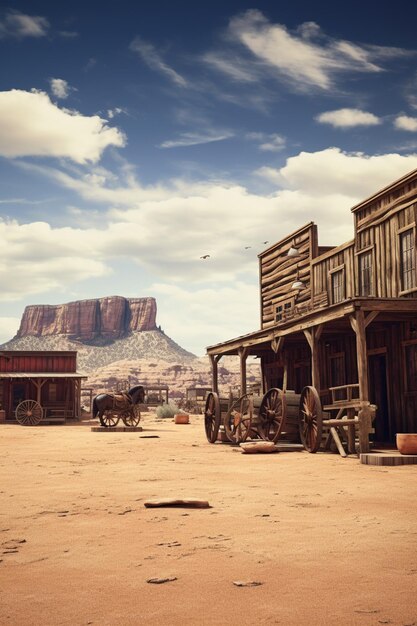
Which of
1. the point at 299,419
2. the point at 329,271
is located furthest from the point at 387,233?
the point at 299,419

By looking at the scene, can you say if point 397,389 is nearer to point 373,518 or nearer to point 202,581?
point 373,518

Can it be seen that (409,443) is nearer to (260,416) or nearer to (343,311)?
(343,311)

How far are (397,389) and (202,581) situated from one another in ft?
40.7

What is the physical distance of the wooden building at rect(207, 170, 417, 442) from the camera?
14633 millimetres

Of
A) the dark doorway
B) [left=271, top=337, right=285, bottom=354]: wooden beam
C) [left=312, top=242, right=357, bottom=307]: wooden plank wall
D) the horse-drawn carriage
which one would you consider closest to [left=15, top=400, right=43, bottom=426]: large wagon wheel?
the horse-drawn carriage

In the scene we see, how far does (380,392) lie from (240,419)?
3.70 meters

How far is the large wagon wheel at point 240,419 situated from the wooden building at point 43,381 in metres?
20.5

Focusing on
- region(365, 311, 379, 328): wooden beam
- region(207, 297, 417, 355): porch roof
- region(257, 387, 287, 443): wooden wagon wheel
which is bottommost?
region(257, 387, 287, 443): wooden wagon wheel

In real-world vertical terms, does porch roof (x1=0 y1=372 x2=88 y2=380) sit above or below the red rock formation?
below

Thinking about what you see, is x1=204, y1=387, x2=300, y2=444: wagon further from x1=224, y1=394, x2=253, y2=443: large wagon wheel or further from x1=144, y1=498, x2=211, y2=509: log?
x1=144, y1=498, x2=211, y2=509: log

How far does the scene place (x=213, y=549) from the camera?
5238 millimetres

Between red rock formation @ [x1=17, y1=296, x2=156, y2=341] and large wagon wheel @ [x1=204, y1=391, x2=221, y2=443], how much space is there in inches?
4915

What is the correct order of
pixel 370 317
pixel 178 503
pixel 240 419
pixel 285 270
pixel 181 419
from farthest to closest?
pixel 181 419 < pixel 285 270 < pixel 240 419 < pixel 370 317 < pixel 178 503

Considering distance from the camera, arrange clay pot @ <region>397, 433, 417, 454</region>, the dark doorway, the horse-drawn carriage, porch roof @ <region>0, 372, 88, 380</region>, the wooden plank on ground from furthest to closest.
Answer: porch roof @ <region>0, 372, 88, 380</region> → the dark doorway → the horse-drawn carriage → clay pot @ <region>397, 433, 417, 454</region> → the wooden plank on ground
